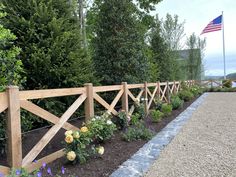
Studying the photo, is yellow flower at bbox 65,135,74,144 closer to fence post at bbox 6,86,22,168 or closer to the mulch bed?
the mulch bed

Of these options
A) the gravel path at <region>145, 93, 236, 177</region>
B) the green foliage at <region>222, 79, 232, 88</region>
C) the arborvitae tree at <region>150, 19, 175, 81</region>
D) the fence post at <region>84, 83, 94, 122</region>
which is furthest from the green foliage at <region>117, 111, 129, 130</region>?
the green foliage at <region>222, 79, 232, 88</region>

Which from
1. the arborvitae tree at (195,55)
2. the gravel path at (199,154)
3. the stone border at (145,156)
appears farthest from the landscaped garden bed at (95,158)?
the arborvitae tree at (195,55)

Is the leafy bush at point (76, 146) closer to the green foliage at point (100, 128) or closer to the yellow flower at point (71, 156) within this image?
the yellow flower at point (71, 156)

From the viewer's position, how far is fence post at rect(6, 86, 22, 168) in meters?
2.85

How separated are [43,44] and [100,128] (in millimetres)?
2041

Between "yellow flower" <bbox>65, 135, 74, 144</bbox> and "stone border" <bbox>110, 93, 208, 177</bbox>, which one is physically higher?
"yellow flower" <bbox>65, 135, 74, 144</bbox>

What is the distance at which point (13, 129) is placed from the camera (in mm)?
2877

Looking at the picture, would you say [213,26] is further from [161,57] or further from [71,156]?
[71,156]

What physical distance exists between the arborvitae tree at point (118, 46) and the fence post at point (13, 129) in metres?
5.05

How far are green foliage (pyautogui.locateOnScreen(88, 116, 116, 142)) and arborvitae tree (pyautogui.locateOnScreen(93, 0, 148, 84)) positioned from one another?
11.6 feet

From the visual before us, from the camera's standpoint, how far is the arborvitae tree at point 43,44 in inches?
199

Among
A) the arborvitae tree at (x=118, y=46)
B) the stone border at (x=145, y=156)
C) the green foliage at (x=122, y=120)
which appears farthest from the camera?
the arborvitae tree at (x=118, y=46)

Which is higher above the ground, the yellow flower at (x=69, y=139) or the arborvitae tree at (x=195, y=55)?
the arborvitae tree at (x=195, y=55)

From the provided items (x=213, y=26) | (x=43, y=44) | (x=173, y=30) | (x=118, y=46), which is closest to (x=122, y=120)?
(x=43, y=44)
